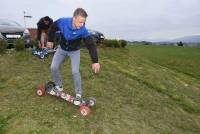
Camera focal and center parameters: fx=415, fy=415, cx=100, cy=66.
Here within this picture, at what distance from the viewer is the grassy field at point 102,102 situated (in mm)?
9655

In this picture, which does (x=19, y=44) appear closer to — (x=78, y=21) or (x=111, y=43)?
(x=111, y=43)

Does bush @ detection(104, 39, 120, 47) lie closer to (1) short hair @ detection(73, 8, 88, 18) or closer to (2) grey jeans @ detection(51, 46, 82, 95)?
(2) grey jeans @ detection(51, 46, 82, 95)

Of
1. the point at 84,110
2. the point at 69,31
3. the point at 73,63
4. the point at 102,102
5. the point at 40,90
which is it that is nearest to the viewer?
the point at 69,31

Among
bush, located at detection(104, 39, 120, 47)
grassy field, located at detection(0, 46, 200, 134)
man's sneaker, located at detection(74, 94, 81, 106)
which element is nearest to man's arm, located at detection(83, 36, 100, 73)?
man's sneaker, located at detection(74, 94, 81, 106)

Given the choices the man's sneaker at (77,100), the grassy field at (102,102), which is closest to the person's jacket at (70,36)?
the man's sneaker at (77,100)

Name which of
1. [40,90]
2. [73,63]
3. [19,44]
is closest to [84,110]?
[73,63]

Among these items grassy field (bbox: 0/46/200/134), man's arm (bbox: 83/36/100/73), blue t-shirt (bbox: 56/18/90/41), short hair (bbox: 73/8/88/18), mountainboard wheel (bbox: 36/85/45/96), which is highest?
short hair (bbox: 73/8/88/18)

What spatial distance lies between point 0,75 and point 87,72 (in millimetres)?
2820

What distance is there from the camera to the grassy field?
9655 mm

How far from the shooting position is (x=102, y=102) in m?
11.1

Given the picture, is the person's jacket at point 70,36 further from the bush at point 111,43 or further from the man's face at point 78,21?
the bush at point 111,43

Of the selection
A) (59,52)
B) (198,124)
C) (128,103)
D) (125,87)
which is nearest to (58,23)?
(59,52)

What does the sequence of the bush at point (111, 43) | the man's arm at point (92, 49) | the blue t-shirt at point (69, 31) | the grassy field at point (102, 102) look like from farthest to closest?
the bush at point (111, 43) < the grassy field at point (102, 102) < the blue t-shirt at point (69, 31) < the man's arm at point (92, 49)

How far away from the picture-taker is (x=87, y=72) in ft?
45.3
